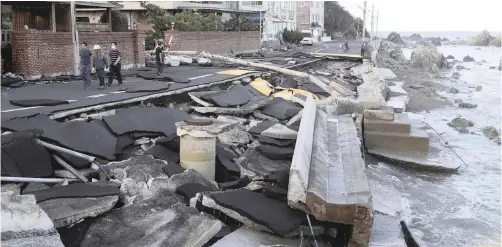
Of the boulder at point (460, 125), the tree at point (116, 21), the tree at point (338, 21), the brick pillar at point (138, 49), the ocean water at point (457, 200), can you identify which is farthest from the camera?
the tree at point (338, 21)

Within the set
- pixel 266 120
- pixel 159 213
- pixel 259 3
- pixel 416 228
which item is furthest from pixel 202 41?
pixel 259 3

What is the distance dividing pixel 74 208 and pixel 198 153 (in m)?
2.72

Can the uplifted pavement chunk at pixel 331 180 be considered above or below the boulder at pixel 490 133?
above

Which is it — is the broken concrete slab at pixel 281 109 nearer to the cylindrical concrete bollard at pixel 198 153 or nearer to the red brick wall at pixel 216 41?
the cylindrical concrete bollard at pixel 198 153

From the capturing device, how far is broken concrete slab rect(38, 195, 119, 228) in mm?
5797

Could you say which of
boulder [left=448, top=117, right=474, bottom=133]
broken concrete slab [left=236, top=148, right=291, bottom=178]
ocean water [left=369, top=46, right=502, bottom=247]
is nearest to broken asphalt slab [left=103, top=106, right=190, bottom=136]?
broken concrete slab [left=236, top=148, right=291, bottom=178]

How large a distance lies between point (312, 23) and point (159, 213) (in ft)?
302

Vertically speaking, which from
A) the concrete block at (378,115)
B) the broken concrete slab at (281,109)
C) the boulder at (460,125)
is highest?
the broken concrete slab at (281,109)

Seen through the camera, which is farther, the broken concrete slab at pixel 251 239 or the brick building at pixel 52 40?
the brick building at pixel 52 40

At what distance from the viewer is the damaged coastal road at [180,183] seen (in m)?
5.95

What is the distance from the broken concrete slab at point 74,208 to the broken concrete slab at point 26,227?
44 cm

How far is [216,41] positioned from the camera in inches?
1409

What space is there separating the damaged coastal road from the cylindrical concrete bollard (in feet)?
0.06

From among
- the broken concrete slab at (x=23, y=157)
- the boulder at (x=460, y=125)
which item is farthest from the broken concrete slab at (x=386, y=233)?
the boulder at (x=460, y=125)
